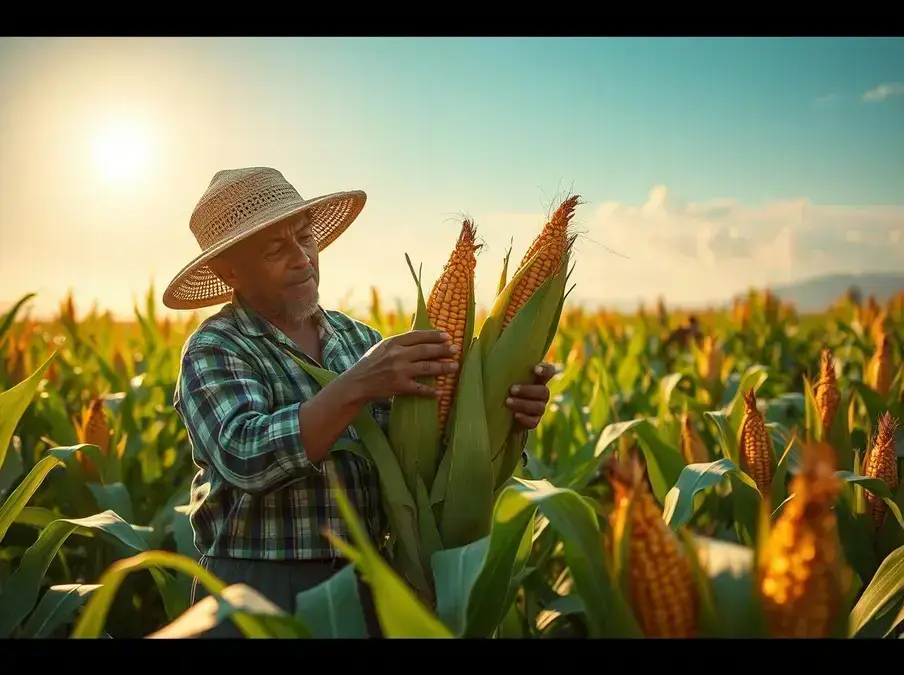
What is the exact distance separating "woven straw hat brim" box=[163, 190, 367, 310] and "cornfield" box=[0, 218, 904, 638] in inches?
12.3

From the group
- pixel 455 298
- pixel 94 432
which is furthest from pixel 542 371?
pixel 94 432

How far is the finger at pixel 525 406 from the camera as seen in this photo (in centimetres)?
157

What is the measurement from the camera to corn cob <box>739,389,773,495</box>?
1955 mm

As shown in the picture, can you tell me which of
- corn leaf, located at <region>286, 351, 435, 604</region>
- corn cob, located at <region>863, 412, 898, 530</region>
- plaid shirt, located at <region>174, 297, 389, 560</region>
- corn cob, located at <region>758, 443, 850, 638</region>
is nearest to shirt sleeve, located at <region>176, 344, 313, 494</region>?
plaid shirt, located at <region>174, 297, 389, 560</region>

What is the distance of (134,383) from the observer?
3.92 m

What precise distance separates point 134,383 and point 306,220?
2.36 metres

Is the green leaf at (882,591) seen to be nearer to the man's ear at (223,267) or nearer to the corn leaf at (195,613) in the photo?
the corn leaf at (195,613)

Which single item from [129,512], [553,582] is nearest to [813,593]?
[553,582]

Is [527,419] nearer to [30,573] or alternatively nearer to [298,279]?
[298,279]

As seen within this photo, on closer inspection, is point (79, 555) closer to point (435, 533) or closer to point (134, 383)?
point (134, 383)

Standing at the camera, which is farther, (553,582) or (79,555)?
(79,555)

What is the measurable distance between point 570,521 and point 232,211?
1113 mm
